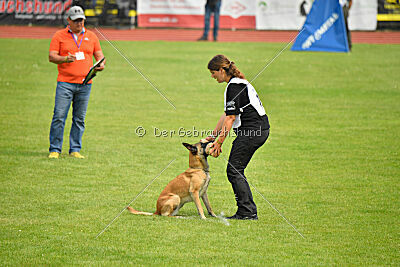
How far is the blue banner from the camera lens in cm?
2195

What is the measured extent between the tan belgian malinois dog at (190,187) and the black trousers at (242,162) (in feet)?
1.06

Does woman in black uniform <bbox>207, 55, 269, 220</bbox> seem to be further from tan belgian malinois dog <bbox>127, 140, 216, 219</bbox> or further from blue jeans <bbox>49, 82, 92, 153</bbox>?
blue jeans <bbox>49, 82, 92, 153</bbox>

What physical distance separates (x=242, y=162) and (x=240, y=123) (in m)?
0.46

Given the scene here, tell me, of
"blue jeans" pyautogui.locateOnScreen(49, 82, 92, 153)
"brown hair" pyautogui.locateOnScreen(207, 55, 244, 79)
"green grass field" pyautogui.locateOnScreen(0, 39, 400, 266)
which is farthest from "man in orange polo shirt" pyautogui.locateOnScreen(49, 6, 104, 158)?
"brown hair" pyautogui.locateOnScreen(207, 55, 244, 79)

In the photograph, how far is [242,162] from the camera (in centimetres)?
713

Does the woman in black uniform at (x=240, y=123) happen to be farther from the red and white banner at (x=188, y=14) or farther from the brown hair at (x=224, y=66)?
the red and white banner at (x=188, y=14)

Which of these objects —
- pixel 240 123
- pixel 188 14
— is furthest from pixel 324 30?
pixel 240 123

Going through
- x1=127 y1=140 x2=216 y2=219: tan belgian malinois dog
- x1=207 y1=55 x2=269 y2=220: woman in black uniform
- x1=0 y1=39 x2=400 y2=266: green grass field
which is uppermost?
x1=207 y1=55 x2=269 y2=220: woman in black uniform

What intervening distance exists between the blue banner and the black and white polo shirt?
574 inches

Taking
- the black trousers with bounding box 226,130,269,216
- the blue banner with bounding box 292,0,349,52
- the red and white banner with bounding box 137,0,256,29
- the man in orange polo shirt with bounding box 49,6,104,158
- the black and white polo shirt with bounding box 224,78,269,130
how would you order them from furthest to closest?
the red and white banner with bounding box 137,0,256,29 → the blue banner with bounding box 292,0,349,52 → the man in orange polo shirt with bounding box 49,6,104,158 → the black trousers with bounding box 226,130,269,216 → the black and white polo shirt with bounding box 224,78,269,130

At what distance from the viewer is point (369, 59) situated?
2283 cm

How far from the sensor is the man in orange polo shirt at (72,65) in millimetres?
9844

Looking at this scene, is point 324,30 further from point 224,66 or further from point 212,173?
point 224,66

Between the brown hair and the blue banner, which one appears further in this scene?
the blue banner
